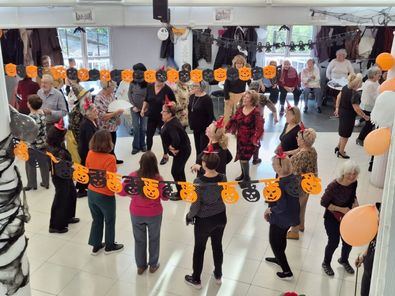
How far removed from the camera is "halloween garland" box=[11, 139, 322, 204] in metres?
3.50

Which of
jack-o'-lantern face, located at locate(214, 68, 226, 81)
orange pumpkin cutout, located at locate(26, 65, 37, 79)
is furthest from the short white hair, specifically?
orange pumpkin cutout, located at locate(26, 65, 37, 79)

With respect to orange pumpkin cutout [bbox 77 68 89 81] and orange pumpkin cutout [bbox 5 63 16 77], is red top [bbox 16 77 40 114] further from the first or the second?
orange pumpkin cutout [bbox 77 68 89 81]

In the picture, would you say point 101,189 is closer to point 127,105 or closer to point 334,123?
point 127,105

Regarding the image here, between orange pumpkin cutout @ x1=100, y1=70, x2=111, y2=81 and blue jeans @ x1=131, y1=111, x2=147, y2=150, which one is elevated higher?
orange pumpkin cutout @ x1=100, y1=70, x2=111, y2=81

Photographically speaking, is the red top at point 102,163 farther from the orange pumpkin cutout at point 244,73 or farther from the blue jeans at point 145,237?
the orange pumpkin cutout at point 244,73

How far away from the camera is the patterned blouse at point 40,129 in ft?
17.5

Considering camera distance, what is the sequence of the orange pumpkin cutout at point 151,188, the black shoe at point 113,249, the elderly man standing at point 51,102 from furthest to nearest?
the elderly man standing at point 51,102, the black shoe at point 113,249, the orange pumpkin cutout at point 151,188

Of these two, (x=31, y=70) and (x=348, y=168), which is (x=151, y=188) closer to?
(x=348, y=168)

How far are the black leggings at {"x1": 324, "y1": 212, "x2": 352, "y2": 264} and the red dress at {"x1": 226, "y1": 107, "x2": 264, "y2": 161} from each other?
6.04ft

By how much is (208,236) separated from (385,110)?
6.34ft

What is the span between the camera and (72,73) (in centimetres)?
581

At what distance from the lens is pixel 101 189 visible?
4.16 meters

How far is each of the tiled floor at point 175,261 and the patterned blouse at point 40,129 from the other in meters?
0.72

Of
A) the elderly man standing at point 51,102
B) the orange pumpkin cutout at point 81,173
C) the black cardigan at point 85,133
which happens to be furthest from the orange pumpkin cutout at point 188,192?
the elderly man standing at point 51,102
